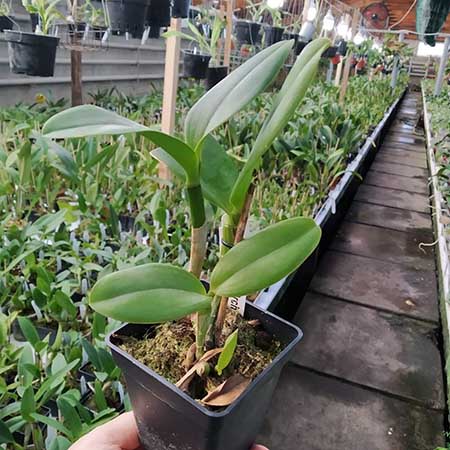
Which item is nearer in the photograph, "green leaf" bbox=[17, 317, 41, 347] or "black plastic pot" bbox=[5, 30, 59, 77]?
"green leaf" bbox=[17, 317, 41, 347]

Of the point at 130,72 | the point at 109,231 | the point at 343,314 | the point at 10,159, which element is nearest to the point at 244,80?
the point at 109,231

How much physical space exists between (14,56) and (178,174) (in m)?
1.80

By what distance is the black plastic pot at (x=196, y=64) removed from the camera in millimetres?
2943

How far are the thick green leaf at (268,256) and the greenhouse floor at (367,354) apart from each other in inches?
43.7

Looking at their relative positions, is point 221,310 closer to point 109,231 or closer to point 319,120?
point 109,231

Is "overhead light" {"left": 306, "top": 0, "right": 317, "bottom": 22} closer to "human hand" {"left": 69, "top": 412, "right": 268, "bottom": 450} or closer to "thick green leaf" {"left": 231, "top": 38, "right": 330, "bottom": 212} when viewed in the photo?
"thick green leaf" {"left": 231, "top": 38, "right": 330, "bottom": 212}

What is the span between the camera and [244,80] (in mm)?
500

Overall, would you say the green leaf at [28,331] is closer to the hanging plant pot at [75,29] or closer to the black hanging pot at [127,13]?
the black hanging pot at [127,13]

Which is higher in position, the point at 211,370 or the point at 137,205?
the point at 211,370

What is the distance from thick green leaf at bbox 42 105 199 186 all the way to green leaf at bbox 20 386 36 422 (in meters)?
0.48

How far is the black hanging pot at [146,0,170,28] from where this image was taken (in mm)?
2105

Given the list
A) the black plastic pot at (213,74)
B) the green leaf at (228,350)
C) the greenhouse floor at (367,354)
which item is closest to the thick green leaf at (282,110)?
the green leaf at (228,350)

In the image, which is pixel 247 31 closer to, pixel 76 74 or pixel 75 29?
pixel 76 74

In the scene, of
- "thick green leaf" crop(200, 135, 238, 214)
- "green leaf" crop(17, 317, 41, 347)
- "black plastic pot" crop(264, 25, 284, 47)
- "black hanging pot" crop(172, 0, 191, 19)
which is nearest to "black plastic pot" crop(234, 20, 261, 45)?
"black plastic pot" crop(264, 25, 284, 47)
